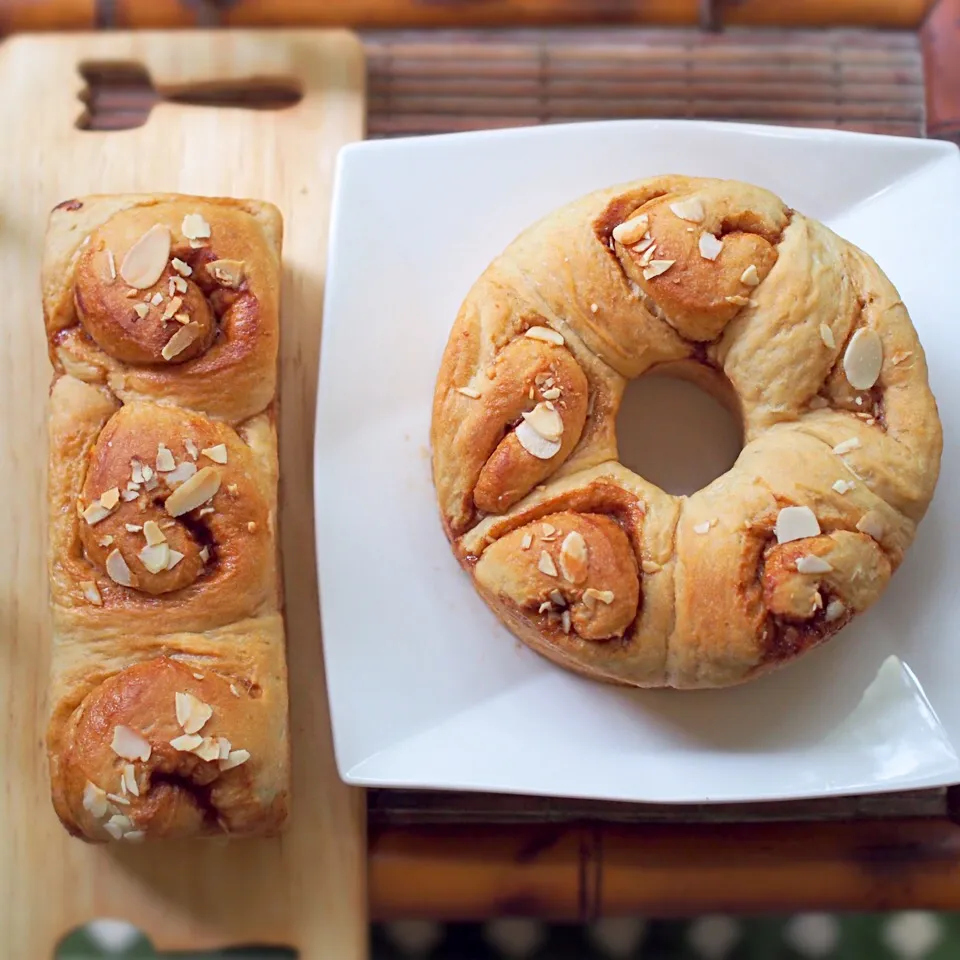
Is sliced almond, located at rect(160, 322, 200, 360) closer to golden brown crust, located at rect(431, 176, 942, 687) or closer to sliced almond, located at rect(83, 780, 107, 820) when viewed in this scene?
golden brown crust, located at rect(431, 176, 942, 687)

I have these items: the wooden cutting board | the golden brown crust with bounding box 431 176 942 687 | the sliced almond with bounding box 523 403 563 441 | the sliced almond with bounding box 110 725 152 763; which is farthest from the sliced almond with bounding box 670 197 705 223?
the sliced almond with bounding box 110 725 152 763

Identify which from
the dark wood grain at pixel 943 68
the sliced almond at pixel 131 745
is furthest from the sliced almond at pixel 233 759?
the dark wood grain at pixel 943 68

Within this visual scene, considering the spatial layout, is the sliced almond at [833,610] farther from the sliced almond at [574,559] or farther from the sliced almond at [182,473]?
the sliced almond at [182,473]

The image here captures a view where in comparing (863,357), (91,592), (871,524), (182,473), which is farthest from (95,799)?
(863,357)

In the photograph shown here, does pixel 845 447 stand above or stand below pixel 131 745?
above

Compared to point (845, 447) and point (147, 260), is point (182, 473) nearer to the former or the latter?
point (147, 260)

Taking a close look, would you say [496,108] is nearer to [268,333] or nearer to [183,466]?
[268,333]

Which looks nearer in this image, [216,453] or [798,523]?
[798,523]

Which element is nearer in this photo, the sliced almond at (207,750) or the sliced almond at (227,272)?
the sliced almond at (207,750)
